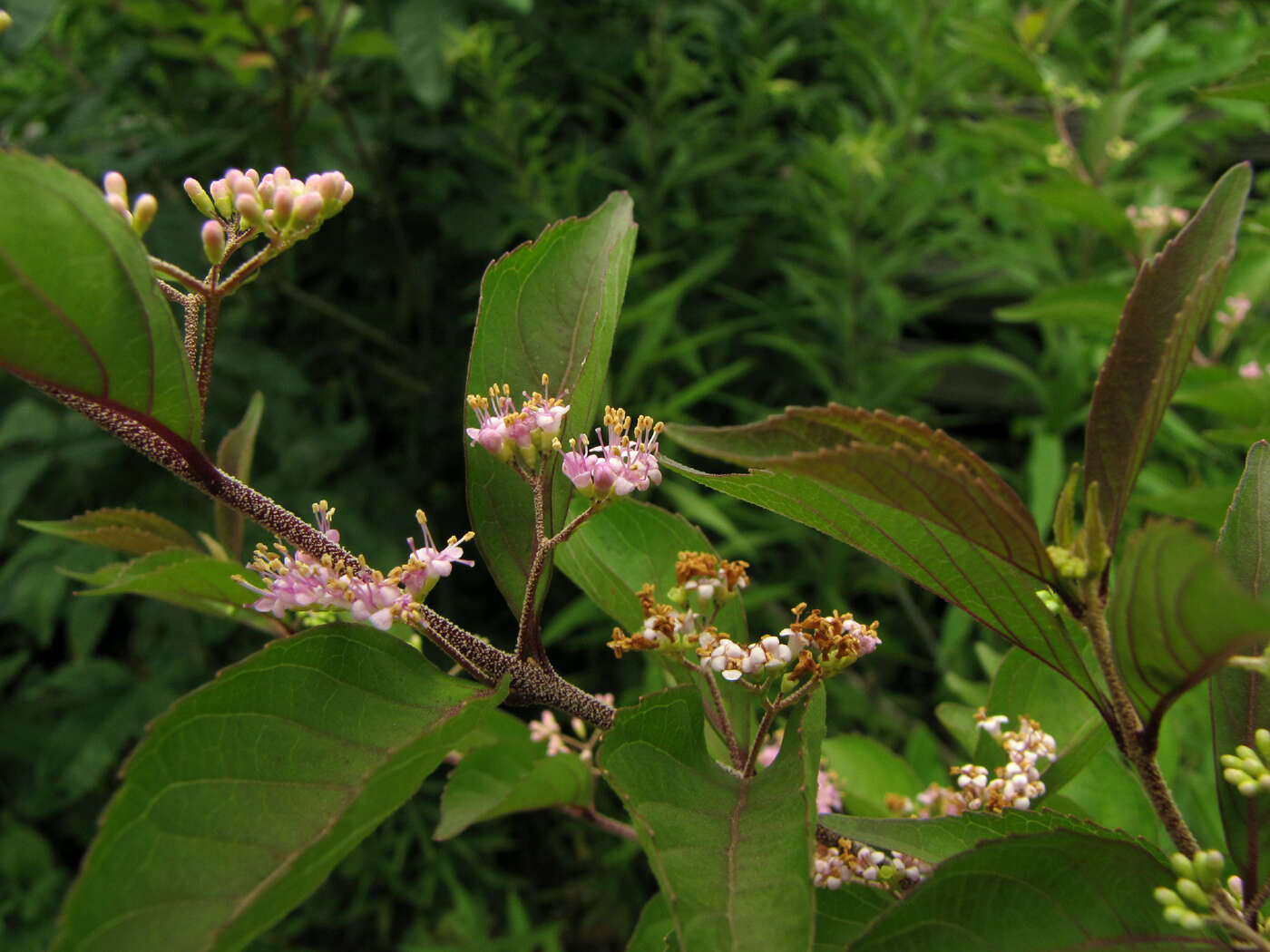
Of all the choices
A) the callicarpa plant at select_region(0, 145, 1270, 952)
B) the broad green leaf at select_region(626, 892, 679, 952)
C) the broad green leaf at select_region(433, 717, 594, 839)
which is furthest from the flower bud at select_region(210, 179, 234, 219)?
the broad green leaf at select_region(626, 892, 679, 952)

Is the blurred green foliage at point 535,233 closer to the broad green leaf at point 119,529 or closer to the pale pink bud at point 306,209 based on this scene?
the broad green leaf at point 119,529

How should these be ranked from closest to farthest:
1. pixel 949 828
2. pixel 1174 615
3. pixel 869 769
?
pixel 1174 615 → pixel 949 828 → pixel 869 769

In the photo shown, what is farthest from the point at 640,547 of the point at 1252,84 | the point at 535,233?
the point at 535,233

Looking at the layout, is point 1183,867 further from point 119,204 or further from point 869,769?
point 119,204

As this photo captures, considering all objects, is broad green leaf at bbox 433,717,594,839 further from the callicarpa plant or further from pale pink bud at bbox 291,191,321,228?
pale pink bud at bbox 291,191,321,228

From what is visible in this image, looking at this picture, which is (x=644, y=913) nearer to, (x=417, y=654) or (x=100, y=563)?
(x=417, y=654)

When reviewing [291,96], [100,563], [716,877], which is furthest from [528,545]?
[291,96]
